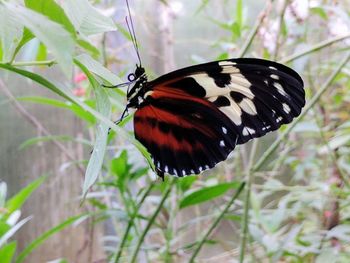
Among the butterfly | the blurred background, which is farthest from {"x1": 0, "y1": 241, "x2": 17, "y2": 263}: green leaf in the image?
the butterfly

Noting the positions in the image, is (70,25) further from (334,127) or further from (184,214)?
(184,214)

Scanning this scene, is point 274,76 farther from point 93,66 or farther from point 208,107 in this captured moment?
point 93,66

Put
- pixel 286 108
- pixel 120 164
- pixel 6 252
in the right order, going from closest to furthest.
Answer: pixel 6 252
pixel 286 108
pixel 120 164

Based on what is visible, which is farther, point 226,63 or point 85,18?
point 226,63

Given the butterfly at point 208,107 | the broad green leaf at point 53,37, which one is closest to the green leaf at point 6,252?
the butterfly at point 208,107

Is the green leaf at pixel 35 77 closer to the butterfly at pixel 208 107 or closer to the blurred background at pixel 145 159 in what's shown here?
the blurred background at pixel 145 159

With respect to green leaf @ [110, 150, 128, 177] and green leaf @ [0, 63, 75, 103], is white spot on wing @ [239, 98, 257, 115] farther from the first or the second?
green leaf @ [0, 63, 75, 103]

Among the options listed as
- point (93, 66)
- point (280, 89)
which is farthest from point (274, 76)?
point (93, 66)
